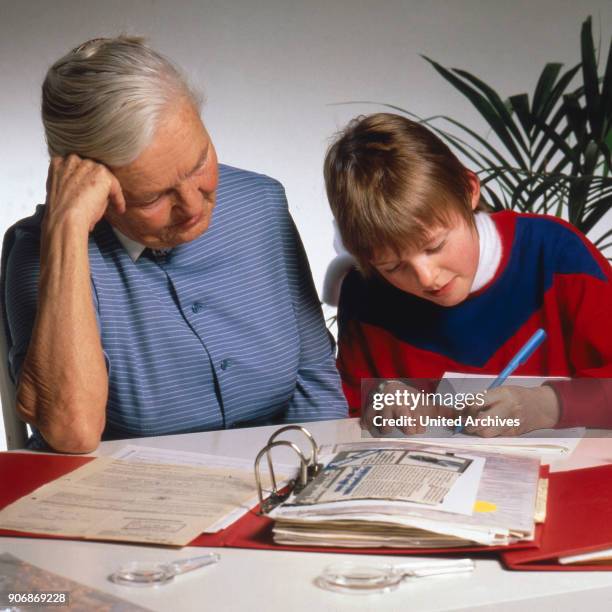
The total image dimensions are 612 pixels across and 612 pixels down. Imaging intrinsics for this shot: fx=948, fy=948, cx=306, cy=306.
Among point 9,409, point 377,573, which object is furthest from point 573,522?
point 9,409

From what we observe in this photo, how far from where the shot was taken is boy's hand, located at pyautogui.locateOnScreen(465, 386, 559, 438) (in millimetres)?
1369

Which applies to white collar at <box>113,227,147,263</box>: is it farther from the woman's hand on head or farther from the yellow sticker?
the yellow sticker

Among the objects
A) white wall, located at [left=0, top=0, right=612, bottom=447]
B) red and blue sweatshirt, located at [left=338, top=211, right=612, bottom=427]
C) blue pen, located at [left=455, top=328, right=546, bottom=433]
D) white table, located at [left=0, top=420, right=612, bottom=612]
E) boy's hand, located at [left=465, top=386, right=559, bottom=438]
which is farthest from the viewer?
white wall, located at [left=0, top=0, right=612, bottom=447]

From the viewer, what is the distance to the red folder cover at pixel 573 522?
86cm

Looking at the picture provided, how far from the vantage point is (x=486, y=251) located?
1.66m

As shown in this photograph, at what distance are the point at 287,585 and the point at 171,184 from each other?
2.49 feet

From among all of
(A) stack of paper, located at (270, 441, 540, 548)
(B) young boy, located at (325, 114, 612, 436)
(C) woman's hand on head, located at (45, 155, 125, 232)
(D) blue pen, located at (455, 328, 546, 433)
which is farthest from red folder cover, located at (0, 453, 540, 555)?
(D) blue pen, located at (455, 328, 546, 433)

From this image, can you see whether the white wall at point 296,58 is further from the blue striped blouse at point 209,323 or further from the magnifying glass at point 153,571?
the magnifying glass at point 153,571

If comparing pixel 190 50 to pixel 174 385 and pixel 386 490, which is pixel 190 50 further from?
pixel 386 490

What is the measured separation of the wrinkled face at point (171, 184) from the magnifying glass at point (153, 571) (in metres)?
0.69

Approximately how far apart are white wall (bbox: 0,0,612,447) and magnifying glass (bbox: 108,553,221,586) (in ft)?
7.86

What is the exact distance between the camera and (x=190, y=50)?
10.2 ft

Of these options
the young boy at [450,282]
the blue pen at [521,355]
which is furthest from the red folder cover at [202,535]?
the blue pen at [521,355]

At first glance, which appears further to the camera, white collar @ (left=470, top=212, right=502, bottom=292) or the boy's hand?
white collar @ (left=470, top=212, right=502, bottom=292)
